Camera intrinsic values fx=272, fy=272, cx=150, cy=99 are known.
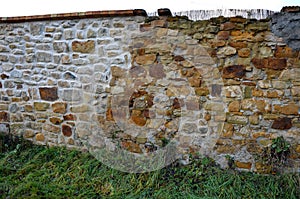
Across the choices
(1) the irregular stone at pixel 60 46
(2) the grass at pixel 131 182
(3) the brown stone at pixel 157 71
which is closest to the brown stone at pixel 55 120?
(2) the grass at pixel 131 182

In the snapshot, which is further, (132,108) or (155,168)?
(132,108)

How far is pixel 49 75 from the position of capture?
4.02 metres

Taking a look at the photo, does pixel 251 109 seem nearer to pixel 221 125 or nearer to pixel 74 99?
pixel 221 125

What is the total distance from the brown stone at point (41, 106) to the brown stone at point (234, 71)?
2.61 meters

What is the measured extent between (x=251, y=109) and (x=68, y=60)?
2.56m

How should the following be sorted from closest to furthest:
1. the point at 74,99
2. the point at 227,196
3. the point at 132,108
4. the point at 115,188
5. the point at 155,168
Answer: the point at 227,196, the point at 115,188, the point at 155,168, the point at 132,108, the point at 74,99

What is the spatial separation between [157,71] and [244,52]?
1.08 meters

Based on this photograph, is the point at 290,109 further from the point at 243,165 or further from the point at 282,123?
the point at 243,165

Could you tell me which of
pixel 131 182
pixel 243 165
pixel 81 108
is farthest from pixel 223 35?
pixel 81 108

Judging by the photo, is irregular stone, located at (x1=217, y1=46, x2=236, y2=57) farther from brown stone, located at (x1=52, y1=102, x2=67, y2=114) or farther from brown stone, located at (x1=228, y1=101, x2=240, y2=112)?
brown stone, located at (x1=52, y1=102, x2=67, y2=114)

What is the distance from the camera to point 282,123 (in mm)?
3178

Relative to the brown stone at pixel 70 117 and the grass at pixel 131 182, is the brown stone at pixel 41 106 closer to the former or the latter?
the brown stone at pixel 70 117

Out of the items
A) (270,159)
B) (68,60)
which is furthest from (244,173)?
(68,60)

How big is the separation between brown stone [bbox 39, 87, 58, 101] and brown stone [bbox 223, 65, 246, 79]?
95.9 inches
